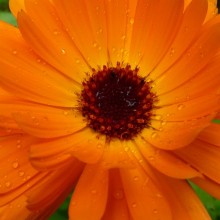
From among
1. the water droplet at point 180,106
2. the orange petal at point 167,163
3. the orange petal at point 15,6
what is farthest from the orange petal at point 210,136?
the orange petal at point 15,6

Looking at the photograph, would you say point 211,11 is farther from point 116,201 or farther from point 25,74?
point 116,201

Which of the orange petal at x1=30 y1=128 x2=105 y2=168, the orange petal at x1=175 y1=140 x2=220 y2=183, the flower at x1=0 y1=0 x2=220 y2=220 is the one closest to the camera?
the orange petal at x1=30 y1=128 x2=105 y2=168

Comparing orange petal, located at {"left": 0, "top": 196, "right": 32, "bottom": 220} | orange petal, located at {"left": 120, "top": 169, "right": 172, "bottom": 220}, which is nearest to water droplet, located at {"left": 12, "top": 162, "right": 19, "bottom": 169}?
orange petal, located at {"left": 0, "top": 196, "right": 32, "bottom": 220}

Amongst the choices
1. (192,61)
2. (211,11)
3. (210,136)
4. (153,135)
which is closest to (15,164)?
(153,135)

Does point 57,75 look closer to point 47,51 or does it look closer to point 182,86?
point 47,51

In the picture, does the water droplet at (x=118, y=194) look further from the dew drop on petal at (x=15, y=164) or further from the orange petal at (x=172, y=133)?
the dew drop on petal at (x=15, y=164)

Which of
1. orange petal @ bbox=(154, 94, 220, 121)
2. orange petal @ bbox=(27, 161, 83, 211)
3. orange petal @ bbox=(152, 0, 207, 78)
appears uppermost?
orange petal @ bbox=(152, 0, 207, 78)

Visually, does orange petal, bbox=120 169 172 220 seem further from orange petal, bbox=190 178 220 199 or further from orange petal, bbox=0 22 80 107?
orange petal, bbox=0 22 80 107
